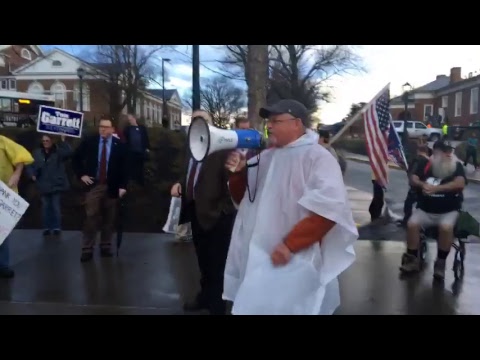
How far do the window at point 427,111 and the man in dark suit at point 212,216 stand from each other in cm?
2490

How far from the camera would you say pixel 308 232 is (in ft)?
9.26

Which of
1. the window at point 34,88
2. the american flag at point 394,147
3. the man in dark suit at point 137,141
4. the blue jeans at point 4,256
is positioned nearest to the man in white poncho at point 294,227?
the blue jeans at point 4,256

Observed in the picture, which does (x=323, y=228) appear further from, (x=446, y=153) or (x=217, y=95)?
(x=217, y=95)

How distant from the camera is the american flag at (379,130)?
617 centimetres

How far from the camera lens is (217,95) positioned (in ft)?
45.4

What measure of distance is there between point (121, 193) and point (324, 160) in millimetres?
3797

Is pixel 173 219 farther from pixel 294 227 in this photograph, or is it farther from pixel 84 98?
pixel 84 98

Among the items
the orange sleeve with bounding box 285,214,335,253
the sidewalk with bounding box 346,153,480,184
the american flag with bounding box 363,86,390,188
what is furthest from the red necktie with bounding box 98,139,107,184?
the sidewalk with bounding box 346,153,480,184

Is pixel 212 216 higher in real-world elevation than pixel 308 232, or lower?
lower

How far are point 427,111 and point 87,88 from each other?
1879 cm

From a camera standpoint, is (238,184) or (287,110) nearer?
(287,110)

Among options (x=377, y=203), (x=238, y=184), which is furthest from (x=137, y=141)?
(x=238, y=184)

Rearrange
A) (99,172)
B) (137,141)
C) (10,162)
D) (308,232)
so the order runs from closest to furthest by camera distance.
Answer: (308,232)
(10,162)
(99,172)
(137,141)

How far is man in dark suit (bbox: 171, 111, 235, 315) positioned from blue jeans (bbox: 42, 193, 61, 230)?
158 inches
